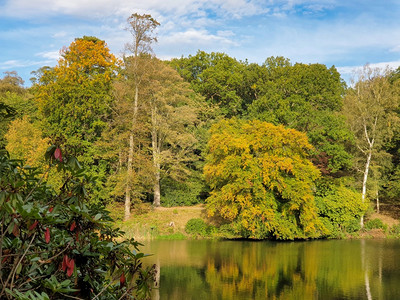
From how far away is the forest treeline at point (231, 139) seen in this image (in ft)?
82.5

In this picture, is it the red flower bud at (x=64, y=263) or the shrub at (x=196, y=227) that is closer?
the red flower bud at (x=64, y=263)

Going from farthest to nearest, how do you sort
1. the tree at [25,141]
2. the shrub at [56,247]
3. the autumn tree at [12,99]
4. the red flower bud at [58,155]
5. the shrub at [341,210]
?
the autumn tree at [12,99] < the tree at [25,141] < the shrub at [341,210] < the red flower bud at [58,155] < the shrub at [56,247]

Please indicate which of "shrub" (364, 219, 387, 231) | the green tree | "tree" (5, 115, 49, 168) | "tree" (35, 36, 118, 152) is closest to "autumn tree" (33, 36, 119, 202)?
"tree" (35, 36, 118, 152)

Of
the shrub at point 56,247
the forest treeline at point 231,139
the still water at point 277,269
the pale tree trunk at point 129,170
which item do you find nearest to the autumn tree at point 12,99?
the forest treeline at point 231,139

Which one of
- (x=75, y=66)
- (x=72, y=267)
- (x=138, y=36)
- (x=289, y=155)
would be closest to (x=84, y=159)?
(x=75, y=66)

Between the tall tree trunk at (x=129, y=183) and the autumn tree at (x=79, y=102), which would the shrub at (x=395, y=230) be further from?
the autumn tree at (x=79, y=102)

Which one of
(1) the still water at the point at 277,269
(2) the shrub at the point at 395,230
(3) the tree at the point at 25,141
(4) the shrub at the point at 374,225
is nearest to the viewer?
(1) the still water at the point at 277,269

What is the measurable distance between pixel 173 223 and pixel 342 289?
14103 millimetres

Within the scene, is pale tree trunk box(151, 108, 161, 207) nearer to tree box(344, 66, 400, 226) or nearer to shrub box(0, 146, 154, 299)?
tree box(344, 66, 400, 226)

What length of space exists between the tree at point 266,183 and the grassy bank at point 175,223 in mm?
2324

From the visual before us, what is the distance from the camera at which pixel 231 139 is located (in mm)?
25750

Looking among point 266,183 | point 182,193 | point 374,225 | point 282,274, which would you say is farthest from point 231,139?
point 374,225

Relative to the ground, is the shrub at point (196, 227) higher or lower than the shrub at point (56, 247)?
lower

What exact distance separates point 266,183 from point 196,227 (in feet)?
18.0
